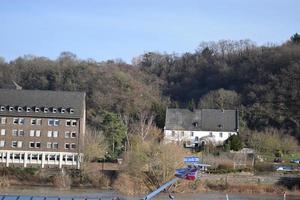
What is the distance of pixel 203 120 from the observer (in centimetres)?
8169

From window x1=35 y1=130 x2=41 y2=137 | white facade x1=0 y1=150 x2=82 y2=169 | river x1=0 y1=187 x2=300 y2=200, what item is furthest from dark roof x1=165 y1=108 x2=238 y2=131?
river x1=0 y1=187 x2=300 y2=200

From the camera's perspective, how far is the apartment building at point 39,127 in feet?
224

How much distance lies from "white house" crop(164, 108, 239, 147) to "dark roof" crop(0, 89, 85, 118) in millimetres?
14856

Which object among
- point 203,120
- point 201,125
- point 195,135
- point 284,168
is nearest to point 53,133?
point 195,135

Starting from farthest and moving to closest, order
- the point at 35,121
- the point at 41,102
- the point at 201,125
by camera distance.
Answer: the point at 201,125
the point at 41,102
the point at 35,121

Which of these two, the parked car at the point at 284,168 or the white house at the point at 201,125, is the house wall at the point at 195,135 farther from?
the parked car at the point at 284,168

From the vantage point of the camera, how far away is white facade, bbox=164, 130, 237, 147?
258 ft

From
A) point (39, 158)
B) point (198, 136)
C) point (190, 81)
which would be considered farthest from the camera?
point (190, 81)

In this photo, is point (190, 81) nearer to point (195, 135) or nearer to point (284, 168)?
point (195, 135)

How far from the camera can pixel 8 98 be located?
226 feet

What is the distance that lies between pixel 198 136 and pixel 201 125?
1494mm

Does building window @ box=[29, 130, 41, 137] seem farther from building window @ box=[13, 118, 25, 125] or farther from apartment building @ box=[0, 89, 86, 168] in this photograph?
building window @ box=[13, 118, 25, 125]

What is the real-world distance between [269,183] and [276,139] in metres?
16.8

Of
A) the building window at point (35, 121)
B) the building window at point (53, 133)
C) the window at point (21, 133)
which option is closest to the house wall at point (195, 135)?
the building window at point (53, 133)
